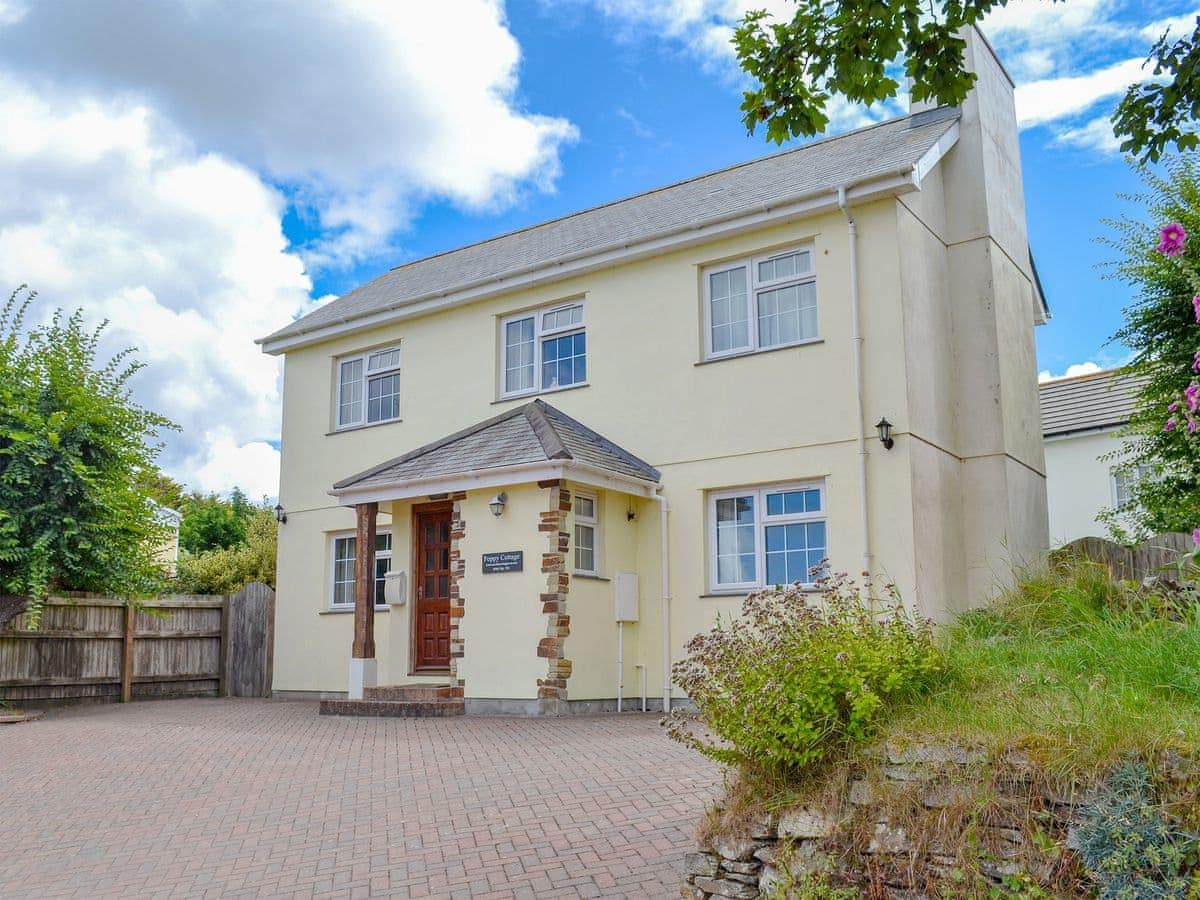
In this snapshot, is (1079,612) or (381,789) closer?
(1079,612)

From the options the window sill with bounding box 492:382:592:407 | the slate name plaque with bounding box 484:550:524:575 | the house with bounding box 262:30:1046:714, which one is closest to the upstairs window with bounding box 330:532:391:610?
the house with bounding box 262:30:1046:714

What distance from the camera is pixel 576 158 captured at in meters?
12.4

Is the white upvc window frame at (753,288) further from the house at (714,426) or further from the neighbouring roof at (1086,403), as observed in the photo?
the neighbouring roof at (1086,403)

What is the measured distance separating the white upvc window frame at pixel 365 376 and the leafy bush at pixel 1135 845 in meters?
14.1

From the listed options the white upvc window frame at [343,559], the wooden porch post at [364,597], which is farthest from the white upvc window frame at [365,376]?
the wooden porch post at [364,597]

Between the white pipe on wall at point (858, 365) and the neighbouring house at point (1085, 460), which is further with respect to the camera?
the neighbouring house at point (1085, 460)

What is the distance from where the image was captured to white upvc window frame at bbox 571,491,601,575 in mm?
13469

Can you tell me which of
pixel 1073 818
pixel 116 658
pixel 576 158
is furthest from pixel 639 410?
pixel 1073 818

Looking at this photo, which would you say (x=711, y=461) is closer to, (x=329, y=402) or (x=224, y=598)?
(x=329, y=402)

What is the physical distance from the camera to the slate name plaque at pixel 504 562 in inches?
525

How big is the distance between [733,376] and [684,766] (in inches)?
248

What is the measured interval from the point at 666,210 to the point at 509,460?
17.4 feet

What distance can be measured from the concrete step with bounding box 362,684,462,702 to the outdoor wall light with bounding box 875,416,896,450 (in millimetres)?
6060

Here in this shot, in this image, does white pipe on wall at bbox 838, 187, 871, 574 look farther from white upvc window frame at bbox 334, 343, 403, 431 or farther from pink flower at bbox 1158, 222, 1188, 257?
white upvc window frame at bbox 334, 343, 403, 431
